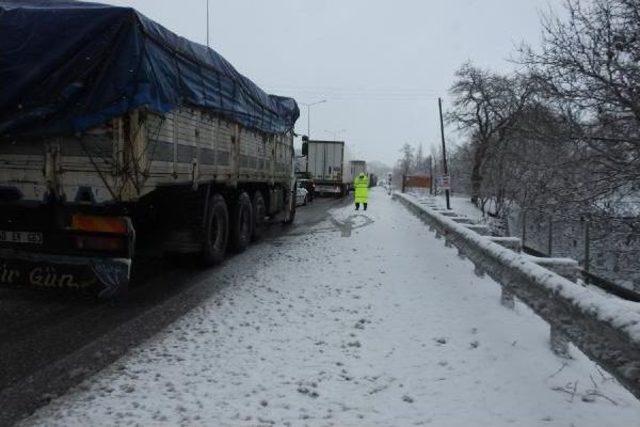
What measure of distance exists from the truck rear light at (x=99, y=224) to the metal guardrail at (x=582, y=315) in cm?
390

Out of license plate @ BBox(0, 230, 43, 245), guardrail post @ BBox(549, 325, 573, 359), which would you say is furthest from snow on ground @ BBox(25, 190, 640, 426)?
license plate @ BBox(0, 230, 43, 245)

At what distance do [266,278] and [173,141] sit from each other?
237cm

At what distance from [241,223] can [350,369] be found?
657 cm

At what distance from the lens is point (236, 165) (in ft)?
33.2

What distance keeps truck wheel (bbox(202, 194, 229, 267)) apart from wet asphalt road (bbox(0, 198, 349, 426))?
536 mm

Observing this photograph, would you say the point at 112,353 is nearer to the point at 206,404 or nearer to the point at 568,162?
the point at 206,404

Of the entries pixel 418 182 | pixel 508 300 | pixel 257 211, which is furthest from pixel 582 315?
pixel 418 182

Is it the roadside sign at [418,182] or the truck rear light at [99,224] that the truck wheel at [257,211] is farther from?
the roadside sign at [418,182]

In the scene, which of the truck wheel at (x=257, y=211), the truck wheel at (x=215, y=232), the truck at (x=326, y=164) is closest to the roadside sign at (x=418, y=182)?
the truck at (x=326, y=164)

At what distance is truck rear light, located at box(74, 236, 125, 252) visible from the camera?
6.09 m

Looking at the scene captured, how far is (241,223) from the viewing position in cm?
1082

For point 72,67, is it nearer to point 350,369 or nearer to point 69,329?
point 69,329

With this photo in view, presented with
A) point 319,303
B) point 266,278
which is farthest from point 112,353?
point 266,278

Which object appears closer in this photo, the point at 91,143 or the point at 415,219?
the point at 91,143
